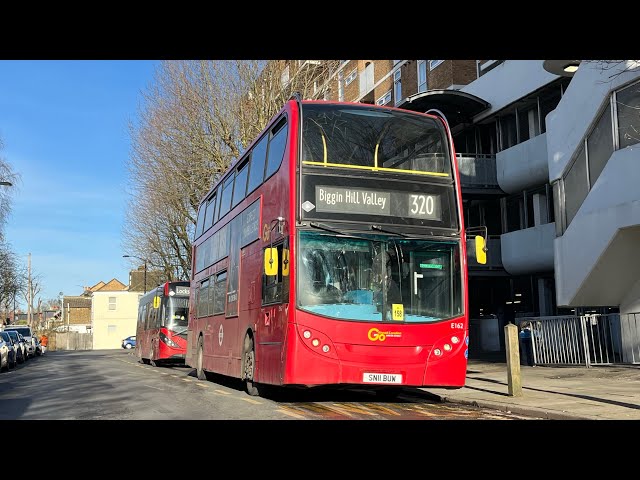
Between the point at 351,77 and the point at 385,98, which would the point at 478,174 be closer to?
the point at 385,98

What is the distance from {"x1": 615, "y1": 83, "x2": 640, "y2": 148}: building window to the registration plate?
10.1m

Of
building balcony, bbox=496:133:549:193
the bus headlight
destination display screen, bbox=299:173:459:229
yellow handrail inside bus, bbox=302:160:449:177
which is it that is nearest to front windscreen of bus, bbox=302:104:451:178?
yellow handrail inside bus, bbox=302:160:449:177

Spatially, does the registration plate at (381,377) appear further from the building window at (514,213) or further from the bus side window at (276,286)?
the building window at (514,213)

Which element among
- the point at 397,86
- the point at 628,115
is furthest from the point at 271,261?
the point at 397,86

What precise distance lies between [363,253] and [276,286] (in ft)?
5.12

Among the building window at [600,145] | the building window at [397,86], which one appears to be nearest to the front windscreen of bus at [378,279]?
the building window at [600,145]

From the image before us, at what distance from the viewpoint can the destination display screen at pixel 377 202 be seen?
10.6 meters

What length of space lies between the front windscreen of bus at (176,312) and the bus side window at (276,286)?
617 inches

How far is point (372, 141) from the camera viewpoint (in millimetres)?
11016

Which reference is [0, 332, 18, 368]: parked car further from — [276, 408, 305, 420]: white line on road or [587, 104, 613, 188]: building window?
[587, 104, 613, 188]: building window
